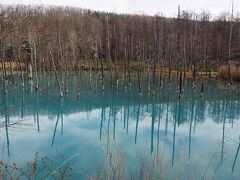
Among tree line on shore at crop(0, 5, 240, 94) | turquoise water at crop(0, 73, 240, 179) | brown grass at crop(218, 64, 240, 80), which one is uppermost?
tree line on shore at crop(0, 5, 240, 94)

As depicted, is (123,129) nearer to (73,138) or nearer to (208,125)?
(73,138)

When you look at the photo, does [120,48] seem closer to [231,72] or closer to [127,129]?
[231,72]

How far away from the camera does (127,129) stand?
10742 mm

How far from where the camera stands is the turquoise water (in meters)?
7.03

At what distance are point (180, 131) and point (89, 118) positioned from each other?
4.71 meters

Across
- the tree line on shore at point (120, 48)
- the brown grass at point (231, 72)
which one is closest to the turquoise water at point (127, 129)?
the tree line on shore at point (120, 48)

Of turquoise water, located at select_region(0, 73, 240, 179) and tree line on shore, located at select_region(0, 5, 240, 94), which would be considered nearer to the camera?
turquoise water, located at select_region(0, 73, 240, 179)

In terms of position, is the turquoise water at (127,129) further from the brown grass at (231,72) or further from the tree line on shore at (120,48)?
the brown grass at (231,72)

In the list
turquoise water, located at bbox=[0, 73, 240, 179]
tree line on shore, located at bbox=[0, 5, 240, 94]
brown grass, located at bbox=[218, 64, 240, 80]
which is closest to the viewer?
turquoise water, located at bbox=[0, 73, 240, 179]

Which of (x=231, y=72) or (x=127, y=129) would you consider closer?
(x=127, y=129)

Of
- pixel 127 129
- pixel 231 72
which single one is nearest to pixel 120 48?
pixel 231 72

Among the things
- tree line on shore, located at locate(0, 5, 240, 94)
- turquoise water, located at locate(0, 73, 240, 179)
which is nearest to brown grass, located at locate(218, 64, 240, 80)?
tree line on shore, located at locate(0, 5, 240, 94)

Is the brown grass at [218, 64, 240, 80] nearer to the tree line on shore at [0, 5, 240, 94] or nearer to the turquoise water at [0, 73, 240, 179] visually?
the tree line on shore at [0, 5, 240, 94]

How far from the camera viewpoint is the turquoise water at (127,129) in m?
7.03
